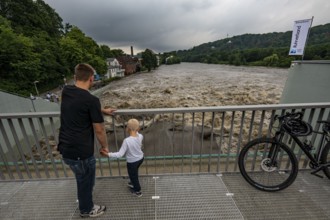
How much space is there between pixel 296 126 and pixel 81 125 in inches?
95.1

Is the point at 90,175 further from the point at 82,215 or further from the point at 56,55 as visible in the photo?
the point at 56,55

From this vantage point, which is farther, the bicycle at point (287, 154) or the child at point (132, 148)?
the bicycle at point (287, 154)

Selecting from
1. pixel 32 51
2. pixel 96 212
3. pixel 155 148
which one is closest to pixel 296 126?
pixel 155 148

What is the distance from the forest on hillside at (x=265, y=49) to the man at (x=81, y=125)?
402 inches

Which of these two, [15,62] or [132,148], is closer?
[132,148]

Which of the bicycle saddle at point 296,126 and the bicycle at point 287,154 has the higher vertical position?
the bicycle saddle at point 296,126

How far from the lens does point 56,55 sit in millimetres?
24766

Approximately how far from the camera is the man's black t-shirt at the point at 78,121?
1523 mm

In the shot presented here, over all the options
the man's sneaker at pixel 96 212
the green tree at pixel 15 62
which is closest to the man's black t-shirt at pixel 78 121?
the man's sneaker at pixel 96 212

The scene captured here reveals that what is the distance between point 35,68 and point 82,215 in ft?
70.9

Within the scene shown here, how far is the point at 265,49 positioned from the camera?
7269cm

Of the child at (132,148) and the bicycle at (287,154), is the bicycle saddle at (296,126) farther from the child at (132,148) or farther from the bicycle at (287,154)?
the child at (132,148)

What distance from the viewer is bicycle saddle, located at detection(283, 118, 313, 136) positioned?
2.13 meters

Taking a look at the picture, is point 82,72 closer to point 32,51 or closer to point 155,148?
point 155,148
